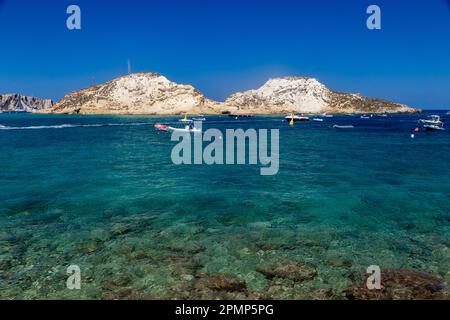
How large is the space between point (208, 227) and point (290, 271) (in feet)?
19.1

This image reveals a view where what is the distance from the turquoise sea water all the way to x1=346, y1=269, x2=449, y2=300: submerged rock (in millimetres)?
560

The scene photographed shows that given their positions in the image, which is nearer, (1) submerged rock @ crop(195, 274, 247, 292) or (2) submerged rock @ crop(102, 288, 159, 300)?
(2) submerged rock @ crop(102, 288, 159, 300)

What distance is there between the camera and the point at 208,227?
682 inches

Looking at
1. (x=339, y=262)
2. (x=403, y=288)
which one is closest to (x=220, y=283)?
(x=339, y=262)

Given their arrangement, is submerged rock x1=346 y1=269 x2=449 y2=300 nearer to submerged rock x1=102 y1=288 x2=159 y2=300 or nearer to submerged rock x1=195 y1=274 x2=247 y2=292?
submerged rock x1=195 y1=274 x2=247 y2=292

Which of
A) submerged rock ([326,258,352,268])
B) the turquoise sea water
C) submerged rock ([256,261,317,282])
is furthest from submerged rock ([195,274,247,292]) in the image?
submerged rock ([326,258,352,268])

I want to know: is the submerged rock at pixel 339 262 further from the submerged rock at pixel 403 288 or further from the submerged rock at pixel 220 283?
the submerged rock at pixel 220 283

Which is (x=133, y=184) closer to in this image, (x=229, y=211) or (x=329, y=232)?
(x=229, y=211)

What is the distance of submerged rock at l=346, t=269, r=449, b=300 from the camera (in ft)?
35.4

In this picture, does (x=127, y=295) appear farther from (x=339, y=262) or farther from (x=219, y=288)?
(x=339, y=262)

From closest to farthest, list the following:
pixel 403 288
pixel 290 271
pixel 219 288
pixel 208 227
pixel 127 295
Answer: pixel 127 295 < pixel 403 288 < pixel 219 288 < pixel 290 271 < pixel 208 227

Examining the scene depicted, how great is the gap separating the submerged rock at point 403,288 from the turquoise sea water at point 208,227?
1.84ft

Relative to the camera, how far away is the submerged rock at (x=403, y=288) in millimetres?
10789
